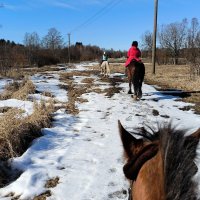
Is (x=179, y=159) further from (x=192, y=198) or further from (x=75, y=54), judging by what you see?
(x=75, y=54)

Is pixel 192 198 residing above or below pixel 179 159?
below

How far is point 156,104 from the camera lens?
34.6 ft

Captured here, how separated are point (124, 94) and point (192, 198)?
11535 millimetres

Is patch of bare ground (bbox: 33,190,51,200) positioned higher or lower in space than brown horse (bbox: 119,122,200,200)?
lower

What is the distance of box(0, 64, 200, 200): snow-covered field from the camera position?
4.35 meters

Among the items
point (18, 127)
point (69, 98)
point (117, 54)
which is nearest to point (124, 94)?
point (69, 98)

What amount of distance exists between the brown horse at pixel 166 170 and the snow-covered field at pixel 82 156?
1.93ft

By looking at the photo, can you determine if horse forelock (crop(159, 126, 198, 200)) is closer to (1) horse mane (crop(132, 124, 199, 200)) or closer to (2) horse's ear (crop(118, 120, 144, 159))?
(1) horse mane (crop(132, 124, 199, 200))

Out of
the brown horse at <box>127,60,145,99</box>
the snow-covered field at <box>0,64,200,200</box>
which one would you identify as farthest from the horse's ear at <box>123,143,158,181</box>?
the brown horse at <box>127,60,145,99</box>

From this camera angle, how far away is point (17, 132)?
6.19m

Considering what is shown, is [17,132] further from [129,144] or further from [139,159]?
[139,159]

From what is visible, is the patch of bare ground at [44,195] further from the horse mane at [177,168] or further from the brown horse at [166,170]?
the horse mane at [177,168]

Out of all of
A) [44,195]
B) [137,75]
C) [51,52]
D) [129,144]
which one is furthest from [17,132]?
[51,52]

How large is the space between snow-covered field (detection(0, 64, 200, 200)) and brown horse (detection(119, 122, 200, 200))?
59cm
